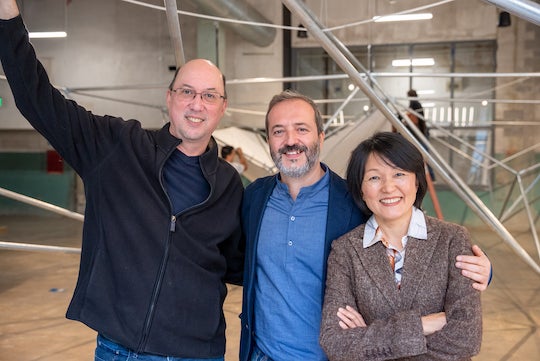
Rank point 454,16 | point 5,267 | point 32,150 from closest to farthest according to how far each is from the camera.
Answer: point 5,267 → point 454,16 → point 32,150

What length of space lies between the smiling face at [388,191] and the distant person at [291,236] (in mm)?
176

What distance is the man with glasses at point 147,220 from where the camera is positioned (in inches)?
73.7

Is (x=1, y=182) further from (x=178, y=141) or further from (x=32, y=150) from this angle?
(x=178, y=141)

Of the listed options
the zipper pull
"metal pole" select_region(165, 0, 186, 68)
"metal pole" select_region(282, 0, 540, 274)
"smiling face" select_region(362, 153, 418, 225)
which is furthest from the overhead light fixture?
the zipper pull

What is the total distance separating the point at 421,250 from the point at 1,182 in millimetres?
13631

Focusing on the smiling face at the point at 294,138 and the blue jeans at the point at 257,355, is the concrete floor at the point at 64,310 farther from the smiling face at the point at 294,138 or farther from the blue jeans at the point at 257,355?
the smiling face at the point at 294,138

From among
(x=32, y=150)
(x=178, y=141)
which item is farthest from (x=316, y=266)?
(x=32, y=150)

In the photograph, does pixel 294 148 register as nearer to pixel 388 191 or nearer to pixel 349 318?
pixel 388 191

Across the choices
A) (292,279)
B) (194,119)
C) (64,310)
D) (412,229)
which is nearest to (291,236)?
(292,279)

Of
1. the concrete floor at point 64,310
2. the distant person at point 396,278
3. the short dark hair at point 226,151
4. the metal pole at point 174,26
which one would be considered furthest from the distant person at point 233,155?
the distant person at point 396,278

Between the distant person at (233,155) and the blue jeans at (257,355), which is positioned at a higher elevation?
the distant person at (233,155)

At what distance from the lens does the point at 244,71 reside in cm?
1225

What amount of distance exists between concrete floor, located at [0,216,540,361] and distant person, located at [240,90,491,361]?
2.74 metres

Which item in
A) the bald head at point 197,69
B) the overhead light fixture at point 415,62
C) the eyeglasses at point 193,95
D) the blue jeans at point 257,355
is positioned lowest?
the blue jeans at point 257,355
